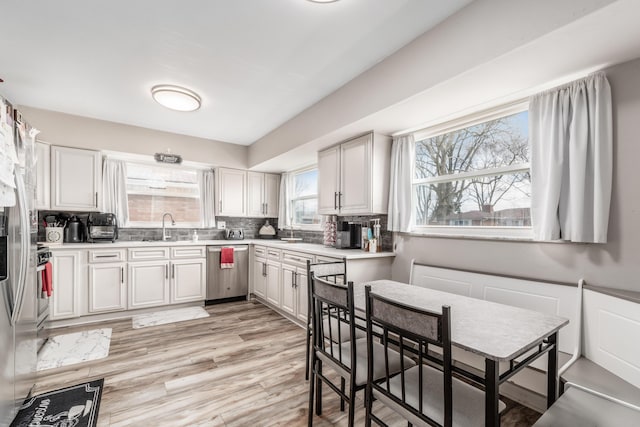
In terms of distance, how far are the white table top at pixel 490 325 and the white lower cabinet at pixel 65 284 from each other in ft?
11.7

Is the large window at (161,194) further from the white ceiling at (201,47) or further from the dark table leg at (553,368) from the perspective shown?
the dark table leg at (553,368)

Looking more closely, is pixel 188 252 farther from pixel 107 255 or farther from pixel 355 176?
pixel 355 176

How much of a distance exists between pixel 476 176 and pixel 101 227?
4551 mm

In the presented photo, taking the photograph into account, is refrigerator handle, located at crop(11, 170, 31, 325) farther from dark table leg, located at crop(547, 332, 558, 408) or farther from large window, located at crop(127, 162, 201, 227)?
dark table leg, located at crop(547, 332, 558, 408)

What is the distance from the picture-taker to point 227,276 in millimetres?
4531

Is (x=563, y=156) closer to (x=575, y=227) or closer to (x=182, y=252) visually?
(x=575, y=227)

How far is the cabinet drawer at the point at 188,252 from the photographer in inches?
164

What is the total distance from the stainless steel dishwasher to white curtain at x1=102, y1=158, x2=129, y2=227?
1.35m

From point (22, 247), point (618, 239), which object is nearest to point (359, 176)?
point (618, 239)

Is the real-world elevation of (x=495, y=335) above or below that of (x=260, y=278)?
above

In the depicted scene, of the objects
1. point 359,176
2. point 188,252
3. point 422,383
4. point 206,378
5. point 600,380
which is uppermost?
point 359,176

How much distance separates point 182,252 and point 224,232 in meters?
1.04

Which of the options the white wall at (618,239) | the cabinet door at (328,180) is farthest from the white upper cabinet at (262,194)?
the white wall at (618,239)

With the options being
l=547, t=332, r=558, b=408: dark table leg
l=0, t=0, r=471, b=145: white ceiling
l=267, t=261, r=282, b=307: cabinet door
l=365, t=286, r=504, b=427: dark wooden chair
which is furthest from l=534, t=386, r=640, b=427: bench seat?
l=267, t=261, r=282, b=307: cabinet door
